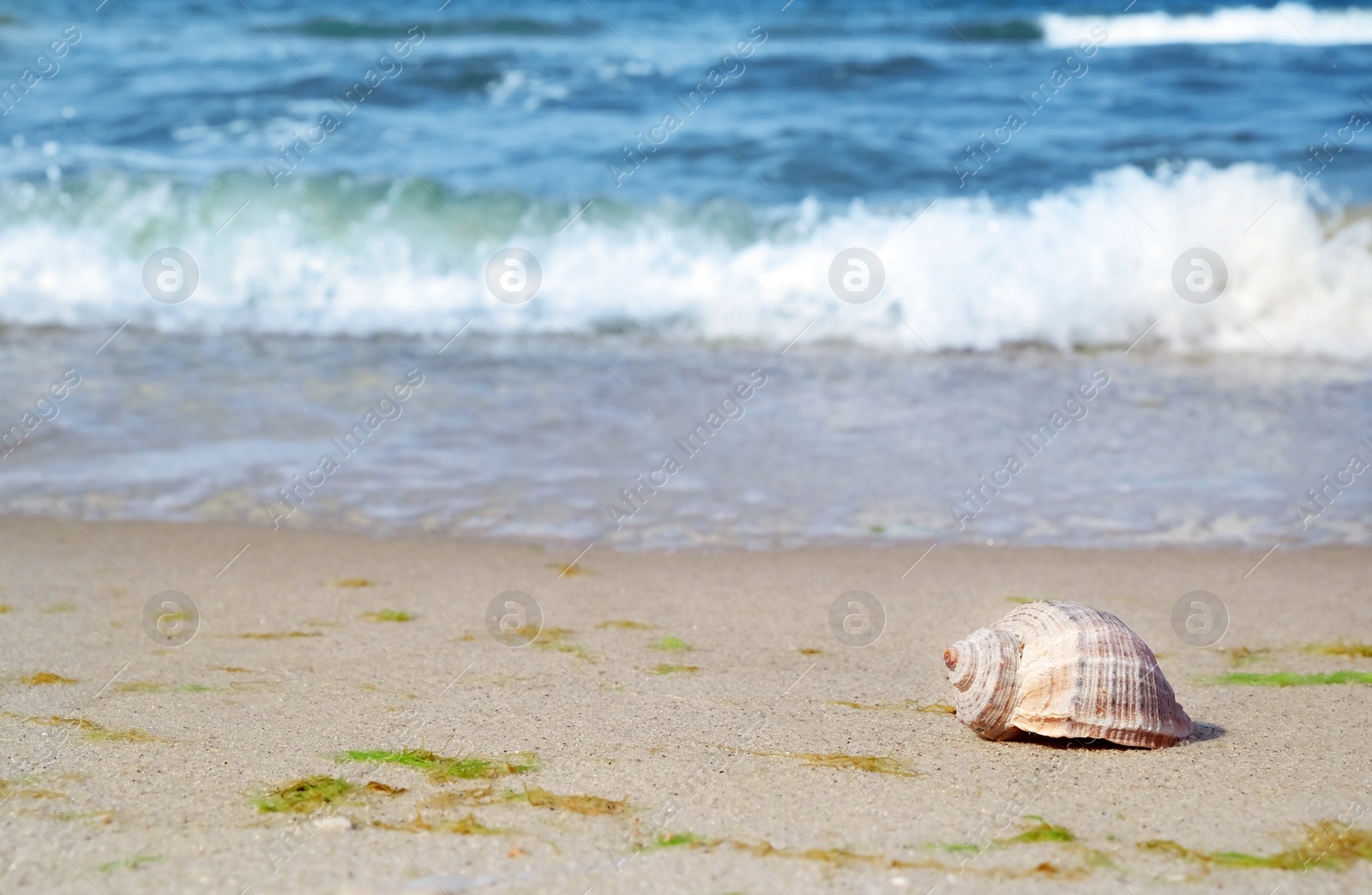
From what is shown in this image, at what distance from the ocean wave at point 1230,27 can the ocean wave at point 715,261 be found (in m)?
7.60

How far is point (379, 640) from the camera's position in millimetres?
3496

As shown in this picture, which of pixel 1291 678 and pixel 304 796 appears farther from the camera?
pixel 1291 678

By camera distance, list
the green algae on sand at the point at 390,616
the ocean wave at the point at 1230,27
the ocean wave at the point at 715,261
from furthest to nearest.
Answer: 1. the ocean wave at the point at 1230,27
2. the ocean wave at the point at 715,261
3. the green algae on sand at the point at 390,616

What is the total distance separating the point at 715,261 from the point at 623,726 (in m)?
6.01

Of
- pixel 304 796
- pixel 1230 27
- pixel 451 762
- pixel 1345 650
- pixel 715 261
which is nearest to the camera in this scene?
pixel 304 796

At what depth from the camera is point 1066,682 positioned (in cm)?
257

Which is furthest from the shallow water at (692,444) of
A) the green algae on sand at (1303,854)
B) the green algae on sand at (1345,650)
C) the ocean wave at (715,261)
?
the green algae on sand at (1303,854)

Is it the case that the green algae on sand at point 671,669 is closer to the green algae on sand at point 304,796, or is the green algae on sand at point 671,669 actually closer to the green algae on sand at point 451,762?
the green algae on sand at point 451,762

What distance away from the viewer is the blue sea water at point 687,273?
4.93 meters

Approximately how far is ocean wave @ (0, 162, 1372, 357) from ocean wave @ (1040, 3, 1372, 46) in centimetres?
760

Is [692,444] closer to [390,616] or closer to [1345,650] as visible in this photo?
[390,616]

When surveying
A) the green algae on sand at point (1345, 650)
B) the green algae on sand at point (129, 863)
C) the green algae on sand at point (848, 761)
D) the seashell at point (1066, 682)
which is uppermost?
the green algae on sand at point (1345, 650)

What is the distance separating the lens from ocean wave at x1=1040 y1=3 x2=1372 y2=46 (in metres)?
15.9

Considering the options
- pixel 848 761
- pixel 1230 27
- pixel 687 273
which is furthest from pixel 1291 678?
pixel 1230 27
